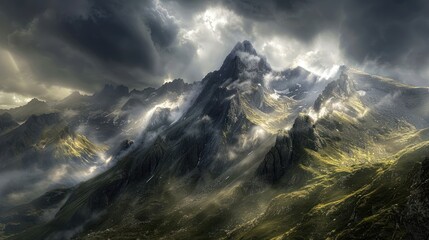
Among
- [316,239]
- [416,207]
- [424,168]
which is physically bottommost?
[316,239]

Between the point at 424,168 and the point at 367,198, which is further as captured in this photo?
the point at 367,198

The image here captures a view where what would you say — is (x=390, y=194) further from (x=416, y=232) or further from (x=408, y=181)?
(x=416, y=232)

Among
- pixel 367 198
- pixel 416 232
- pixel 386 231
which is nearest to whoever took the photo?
pixel 416 232

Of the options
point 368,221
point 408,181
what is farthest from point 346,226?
point 408,181

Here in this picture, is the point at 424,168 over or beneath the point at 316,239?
over

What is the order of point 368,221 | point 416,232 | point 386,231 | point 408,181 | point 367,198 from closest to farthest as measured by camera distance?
point 416,232, point 386,231, point 368,221, point 408,181, point 367,198

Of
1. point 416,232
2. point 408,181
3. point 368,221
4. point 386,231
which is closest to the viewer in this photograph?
point 416,232

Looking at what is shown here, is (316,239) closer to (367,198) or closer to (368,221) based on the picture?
(367,198)

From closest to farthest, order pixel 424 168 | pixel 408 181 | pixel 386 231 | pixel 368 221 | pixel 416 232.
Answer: pixel 416 232 → pixel 424 168 → pixel 386 231 → pixel 368 221 → pixel 408 181

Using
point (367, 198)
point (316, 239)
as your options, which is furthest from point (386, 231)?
point (316, 239)
